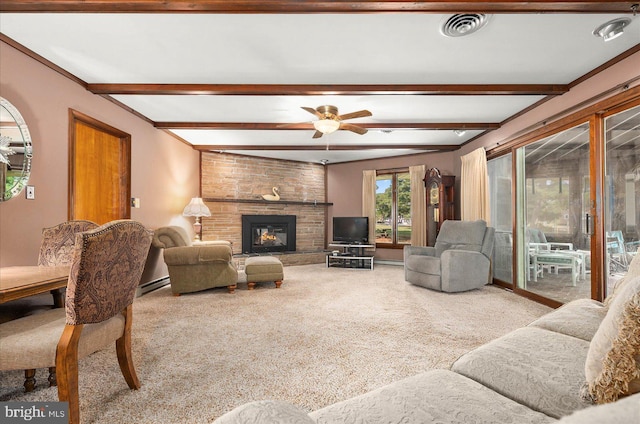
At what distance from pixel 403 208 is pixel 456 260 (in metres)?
2.87

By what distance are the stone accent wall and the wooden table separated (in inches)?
166

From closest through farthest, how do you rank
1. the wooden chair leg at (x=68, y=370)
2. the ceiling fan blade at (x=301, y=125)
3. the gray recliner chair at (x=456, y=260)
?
1. the wooden chair leg at (x=68, y=370)
2. the gray recliner chair at (x=456, y=260)
3. the ceiling fan blade at (x=301, y=125)

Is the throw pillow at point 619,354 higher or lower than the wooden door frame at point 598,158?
lower

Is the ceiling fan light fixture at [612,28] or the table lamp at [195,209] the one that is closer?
the ceiling fan light fixture at [612,28]

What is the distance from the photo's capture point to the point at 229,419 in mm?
641

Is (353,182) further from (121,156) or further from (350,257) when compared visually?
(121,156)

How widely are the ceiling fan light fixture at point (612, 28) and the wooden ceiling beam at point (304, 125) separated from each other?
7.62 feet

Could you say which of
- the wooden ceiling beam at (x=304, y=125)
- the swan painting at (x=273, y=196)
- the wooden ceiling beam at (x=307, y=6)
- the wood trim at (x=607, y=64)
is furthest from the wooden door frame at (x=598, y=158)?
the swan painting at (x=273, y=196)

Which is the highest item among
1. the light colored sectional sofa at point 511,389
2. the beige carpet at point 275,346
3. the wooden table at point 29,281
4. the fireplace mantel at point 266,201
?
the fireplace mantel at point 266,201

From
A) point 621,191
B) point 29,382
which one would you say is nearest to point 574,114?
point 621,191

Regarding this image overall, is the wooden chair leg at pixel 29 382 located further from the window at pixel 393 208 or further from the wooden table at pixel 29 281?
the window at pixel 393 208

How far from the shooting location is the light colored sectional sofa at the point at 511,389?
0.81 meters

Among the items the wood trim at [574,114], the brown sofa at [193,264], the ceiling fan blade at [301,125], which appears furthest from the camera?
the ceiling fan blade at [301,125]

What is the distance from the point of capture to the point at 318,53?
2684 mm
